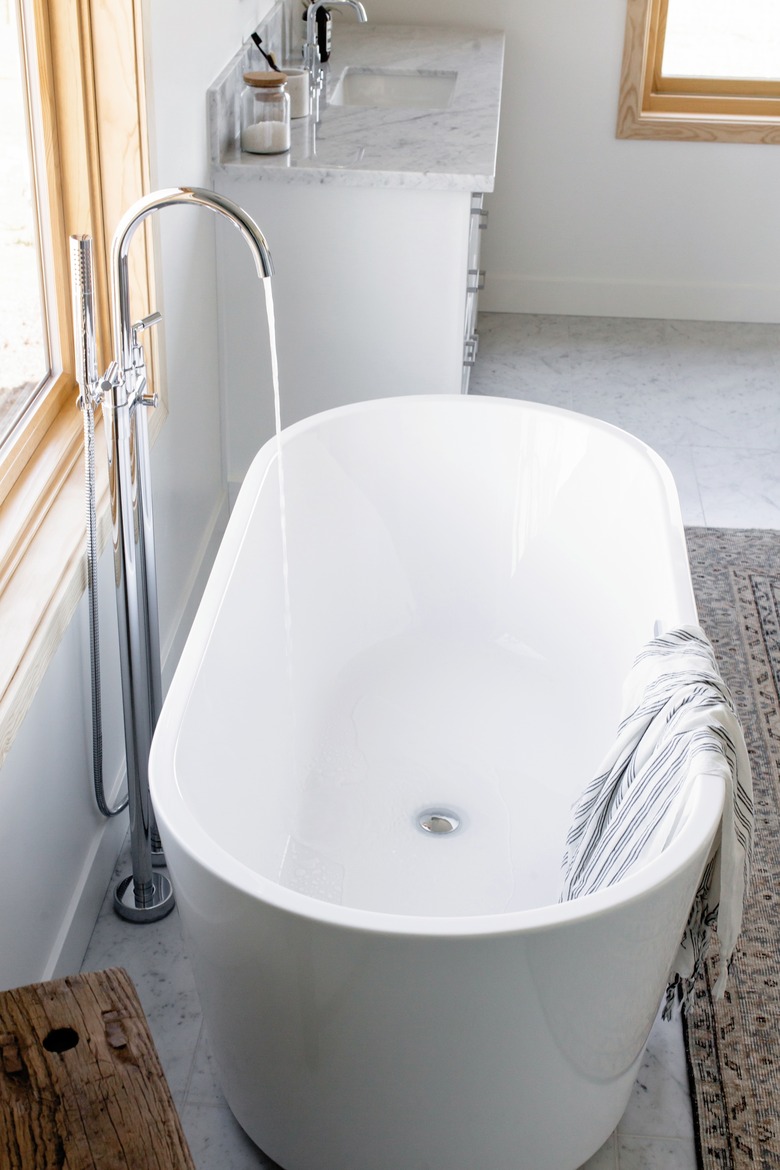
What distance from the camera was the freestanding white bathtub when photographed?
1.36 metres

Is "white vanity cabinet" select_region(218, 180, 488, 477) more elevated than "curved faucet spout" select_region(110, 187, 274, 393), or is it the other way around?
"curved faucet spout" select_region(110, 187, 274, 393)

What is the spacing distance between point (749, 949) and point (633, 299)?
121 inches

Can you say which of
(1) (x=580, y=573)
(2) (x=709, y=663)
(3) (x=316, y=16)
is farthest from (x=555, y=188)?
(2) (x=709, y=663)

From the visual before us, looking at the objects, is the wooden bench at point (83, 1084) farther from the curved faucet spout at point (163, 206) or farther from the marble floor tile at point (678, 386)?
the marble floor tile at point (678, 386)

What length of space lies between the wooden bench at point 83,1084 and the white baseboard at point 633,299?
3.76 m

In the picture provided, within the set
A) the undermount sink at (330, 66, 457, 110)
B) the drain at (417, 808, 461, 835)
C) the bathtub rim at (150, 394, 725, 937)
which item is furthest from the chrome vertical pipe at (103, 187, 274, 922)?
the undermount sink at (330, 66, 457, 110)

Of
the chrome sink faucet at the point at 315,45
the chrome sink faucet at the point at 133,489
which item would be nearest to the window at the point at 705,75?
the chrome sink faucet at the point at 315,45

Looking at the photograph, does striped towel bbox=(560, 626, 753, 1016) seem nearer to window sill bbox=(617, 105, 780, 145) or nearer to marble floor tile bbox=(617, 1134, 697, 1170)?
marble floor tile bbox=(617, 1134, 697, 1170)

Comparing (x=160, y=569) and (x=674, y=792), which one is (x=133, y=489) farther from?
(x=674, y=792)

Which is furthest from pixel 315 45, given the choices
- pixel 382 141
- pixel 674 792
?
pixel 674 792

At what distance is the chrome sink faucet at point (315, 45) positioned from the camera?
3291 mm

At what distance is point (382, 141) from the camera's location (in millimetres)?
3004

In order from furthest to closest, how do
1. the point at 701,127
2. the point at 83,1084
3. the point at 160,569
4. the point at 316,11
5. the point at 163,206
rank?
1. the point at 701,127
2. the point at 316,11
3. the point at 160,569
4. the point at 163,206
5. the point at 83,1084

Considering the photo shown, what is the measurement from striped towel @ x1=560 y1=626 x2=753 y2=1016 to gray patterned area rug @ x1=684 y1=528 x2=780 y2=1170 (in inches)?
8.8
